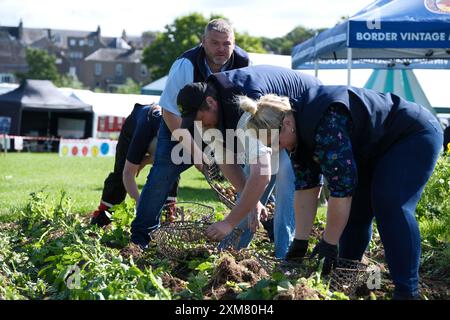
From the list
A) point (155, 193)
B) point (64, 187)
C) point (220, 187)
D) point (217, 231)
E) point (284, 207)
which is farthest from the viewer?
point (64, 187)

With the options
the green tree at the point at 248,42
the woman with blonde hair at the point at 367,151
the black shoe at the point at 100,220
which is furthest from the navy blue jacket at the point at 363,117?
the green tree at the point at 248,42

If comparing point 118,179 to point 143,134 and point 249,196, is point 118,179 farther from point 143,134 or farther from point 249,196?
point 249,196

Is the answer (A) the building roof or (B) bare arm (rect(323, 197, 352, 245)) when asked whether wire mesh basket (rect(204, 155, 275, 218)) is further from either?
(A) the building roof

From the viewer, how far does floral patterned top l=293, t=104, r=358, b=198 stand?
3.30 metres

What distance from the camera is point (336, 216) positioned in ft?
11.2

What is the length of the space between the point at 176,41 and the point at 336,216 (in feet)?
211

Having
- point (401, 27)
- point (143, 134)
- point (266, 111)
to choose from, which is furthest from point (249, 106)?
point (401, 27)

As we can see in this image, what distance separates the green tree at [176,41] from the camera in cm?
6488

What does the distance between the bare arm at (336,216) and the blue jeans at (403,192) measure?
0.65ft

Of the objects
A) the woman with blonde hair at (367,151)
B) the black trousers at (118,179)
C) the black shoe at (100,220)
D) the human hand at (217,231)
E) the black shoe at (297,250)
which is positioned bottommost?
the black shoe at (100,220)

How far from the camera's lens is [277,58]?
17.9 meters

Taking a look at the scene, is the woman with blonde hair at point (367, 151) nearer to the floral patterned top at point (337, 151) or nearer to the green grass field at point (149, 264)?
the floral patterned top at point (337, 151)

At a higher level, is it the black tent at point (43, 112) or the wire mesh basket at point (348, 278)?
the wire mesh basket at point (348, 278)

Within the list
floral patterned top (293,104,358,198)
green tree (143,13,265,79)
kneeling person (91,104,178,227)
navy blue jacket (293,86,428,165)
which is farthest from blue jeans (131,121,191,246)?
green tree (143,13,265,79)
